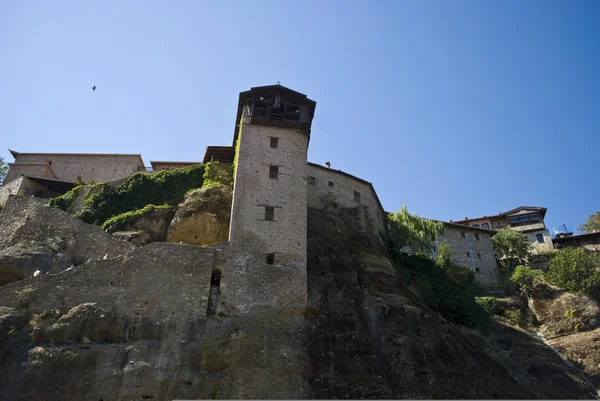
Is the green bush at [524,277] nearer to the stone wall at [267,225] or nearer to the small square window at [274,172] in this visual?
the stone wall at [267,225]

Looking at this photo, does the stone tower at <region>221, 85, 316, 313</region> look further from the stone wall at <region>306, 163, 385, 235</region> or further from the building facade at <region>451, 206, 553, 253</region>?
the building facade at <region>451, 206, 553, 253</region>

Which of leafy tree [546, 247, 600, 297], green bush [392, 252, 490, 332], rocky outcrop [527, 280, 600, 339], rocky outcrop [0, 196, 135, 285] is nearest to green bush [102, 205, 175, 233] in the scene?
rocky outcrop [0, 196, 135, 285]

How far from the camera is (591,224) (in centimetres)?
5981

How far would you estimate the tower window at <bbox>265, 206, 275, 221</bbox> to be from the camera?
89.4ft

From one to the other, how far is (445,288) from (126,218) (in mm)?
22216

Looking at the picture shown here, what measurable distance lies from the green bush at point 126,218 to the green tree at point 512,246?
98.4 feet

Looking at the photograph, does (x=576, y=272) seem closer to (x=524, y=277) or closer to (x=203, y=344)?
(x=524, y=277)

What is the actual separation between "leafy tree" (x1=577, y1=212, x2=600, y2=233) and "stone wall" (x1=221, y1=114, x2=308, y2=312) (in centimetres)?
4476

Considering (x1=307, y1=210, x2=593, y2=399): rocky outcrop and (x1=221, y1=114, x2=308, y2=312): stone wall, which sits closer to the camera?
(x1=307, y1=210, x2=593, y2=399): rocky outcrop

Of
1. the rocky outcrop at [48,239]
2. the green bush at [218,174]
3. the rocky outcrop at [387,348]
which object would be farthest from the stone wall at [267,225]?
the rocky outcrop at [48,239]

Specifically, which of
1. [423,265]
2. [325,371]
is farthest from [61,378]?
[423,265]

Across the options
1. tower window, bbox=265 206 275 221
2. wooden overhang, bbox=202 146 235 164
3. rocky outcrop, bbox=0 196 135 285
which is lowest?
rocky outcrop, bbox=0 196 135 285

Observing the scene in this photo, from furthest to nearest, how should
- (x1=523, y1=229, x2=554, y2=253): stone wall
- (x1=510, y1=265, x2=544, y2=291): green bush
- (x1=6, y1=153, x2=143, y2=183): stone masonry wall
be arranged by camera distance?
1. (x1=523, y1=229, x2=554, y2=253): stone wall
2. (x1=6, y1=153, x2=143, y2=183): stone masonry wall
3. (x1=510, y1=265, x2=544, y2=291): green bush

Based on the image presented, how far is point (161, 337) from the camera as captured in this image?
21531 mm
